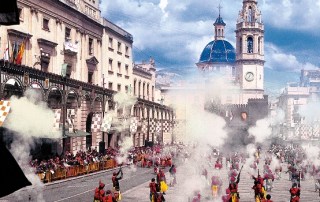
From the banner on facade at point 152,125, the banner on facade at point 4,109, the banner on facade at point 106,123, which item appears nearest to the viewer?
the banner on facade at point 4,109

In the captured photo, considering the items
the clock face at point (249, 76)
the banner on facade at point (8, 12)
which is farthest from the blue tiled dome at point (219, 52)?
the banner on facade at point (8, 12)

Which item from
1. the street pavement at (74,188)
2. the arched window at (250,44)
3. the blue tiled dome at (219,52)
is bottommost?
the street pavement at (74,188)

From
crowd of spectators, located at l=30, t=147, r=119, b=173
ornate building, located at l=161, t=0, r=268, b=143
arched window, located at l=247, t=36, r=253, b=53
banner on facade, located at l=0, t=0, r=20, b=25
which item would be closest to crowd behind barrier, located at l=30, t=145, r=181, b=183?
crowd of spectators, located at l=30, t=147, r=119, b=173

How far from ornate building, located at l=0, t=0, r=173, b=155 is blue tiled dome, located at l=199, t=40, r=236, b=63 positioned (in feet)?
365

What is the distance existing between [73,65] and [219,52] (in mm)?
133662

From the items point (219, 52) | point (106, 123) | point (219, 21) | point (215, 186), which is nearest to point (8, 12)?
point (215, 186)

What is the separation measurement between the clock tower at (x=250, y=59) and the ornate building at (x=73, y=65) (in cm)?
6388

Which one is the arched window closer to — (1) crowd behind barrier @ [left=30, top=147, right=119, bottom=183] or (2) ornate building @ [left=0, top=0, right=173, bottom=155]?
(2) ornate building @ [left=0, top=0, right=173, bottom=155]

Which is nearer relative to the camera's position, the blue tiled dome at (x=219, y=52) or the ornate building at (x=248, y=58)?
the ornate building at (x=248, y=58)

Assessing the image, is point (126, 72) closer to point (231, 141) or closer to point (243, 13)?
point (231, 141)

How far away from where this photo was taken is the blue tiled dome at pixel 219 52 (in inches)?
6855

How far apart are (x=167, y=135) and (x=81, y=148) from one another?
40399mm

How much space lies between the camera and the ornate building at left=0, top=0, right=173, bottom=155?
33406 millimetres

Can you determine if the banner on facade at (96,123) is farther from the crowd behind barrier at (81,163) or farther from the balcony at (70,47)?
the balcony at (70,47)
